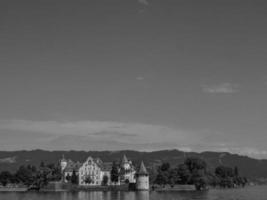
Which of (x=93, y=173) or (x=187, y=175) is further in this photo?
(x=93, y=173)

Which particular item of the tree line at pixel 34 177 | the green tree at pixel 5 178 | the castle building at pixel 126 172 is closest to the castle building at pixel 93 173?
the castle building at pixel 126 172

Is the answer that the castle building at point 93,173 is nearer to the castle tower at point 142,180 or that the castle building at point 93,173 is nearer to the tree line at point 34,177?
the tree line at point 34,177

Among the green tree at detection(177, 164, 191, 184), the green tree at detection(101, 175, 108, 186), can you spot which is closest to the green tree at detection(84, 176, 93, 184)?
the green tree at detection(101, 175, 108, 186)

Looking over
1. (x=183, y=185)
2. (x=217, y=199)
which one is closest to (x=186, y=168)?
(x=183, y=185)

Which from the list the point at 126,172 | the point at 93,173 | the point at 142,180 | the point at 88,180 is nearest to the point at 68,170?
the point at 93,173

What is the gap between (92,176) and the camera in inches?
7205

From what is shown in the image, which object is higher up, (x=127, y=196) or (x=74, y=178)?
(x=74, y=178)

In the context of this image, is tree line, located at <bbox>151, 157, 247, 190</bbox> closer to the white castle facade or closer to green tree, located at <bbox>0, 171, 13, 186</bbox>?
the white castle facade

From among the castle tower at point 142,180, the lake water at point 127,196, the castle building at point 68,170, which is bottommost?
the lake water at point 127,196

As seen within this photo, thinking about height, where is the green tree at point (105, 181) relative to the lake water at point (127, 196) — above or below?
above

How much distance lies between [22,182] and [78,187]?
3057 cm

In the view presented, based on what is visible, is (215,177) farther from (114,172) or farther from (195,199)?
(195,199)

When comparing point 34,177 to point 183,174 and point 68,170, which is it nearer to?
point 68,170

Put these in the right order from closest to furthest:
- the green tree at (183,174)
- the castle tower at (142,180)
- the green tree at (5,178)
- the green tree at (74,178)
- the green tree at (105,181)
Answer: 1. the castle tower at (142,180)
2. the green tree at (183,174)
3. the green tree at (74,178)
4. the green tree at (105,181)
5. the green tree at (5,178)
